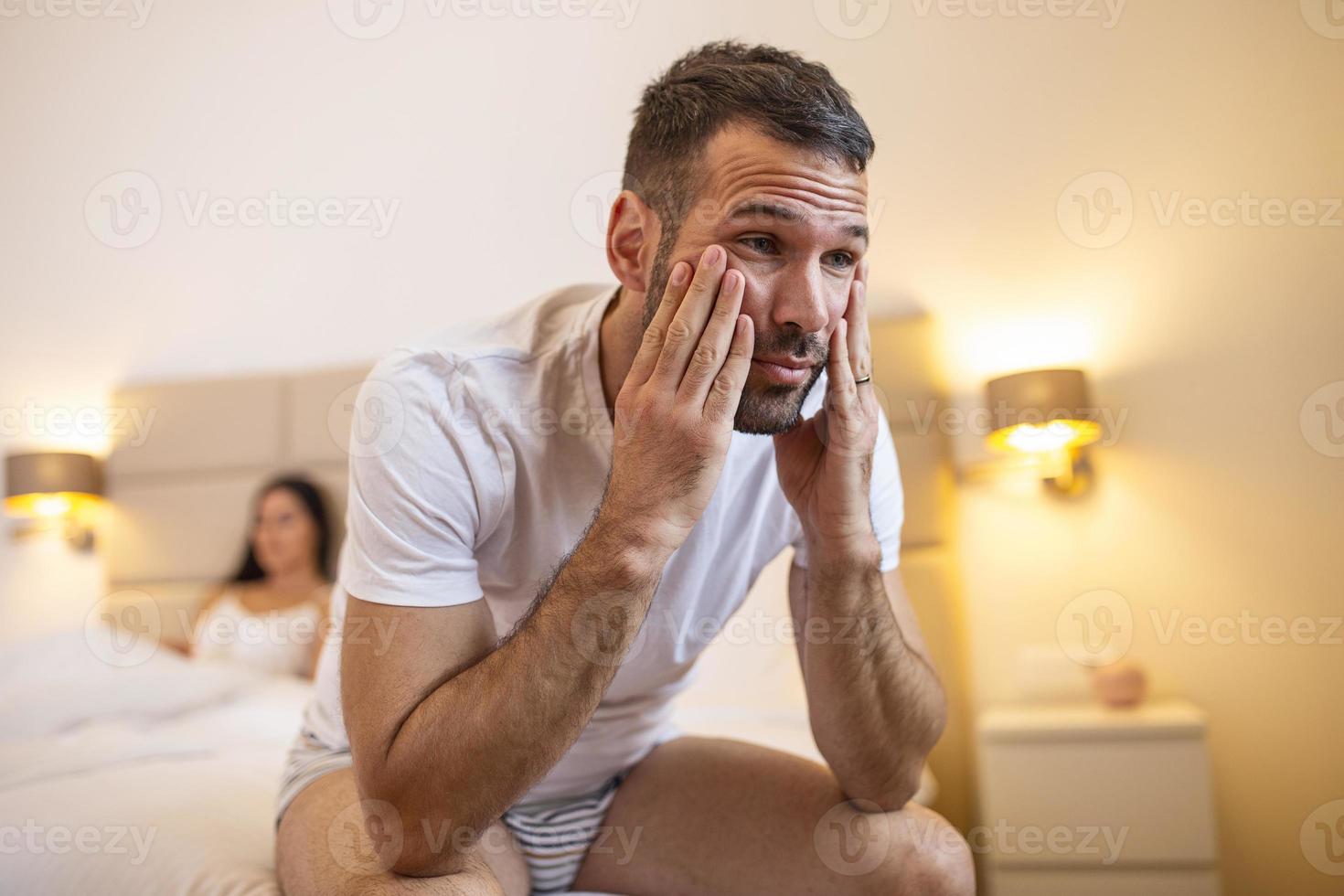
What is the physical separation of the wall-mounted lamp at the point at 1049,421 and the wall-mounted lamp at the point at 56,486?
2577 millimetres

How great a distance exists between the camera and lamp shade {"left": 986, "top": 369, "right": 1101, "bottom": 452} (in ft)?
7.89

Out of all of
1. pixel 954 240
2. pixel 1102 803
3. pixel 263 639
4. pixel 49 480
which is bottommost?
pixel 1102 803

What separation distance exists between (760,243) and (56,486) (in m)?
2.61

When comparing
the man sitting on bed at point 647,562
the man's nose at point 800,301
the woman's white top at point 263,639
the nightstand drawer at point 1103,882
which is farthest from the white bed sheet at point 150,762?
the man's nose at point 800,301

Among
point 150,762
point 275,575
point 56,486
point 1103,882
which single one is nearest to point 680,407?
point 150,762

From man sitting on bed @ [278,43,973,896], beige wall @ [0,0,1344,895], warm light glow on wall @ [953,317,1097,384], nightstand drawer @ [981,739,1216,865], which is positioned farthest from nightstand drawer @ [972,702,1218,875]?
man sitting on bed @ [278,43,973,896]

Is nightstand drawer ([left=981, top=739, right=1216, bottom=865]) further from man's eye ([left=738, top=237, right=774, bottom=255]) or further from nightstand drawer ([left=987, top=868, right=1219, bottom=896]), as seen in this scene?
man's eye ([left=738, top=237, right=774, bottom=255])

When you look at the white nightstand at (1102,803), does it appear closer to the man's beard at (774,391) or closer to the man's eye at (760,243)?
the man's beard at (774,391)

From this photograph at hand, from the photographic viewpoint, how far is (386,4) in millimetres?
3064

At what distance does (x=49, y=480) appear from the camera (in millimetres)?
2926

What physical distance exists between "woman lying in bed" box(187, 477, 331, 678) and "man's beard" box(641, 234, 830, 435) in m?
1.86

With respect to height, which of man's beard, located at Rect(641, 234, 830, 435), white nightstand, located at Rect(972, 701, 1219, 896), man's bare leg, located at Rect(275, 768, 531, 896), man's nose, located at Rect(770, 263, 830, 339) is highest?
man's nose, located at Rect(770, 263, 830, 339)

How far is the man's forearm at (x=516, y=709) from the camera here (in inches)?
38.7

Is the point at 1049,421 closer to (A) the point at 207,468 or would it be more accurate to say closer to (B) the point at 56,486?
(A) the point at 207,468
